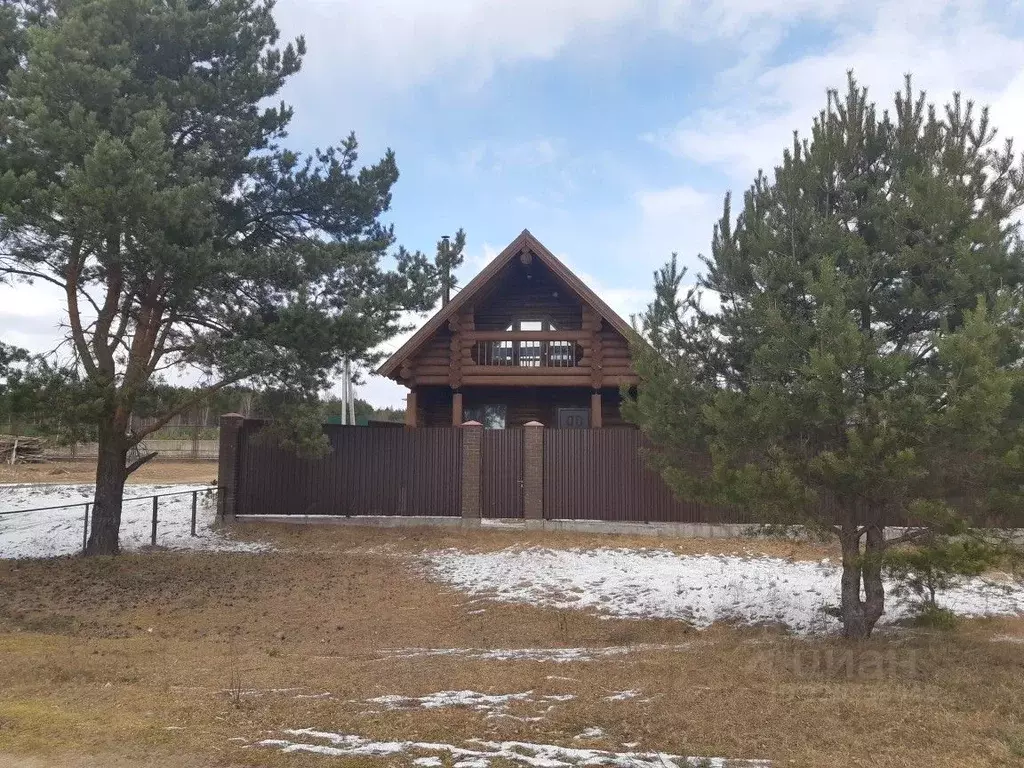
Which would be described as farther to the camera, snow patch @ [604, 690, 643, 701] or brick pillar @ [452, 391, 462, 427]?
brick pillar @ [452, 391, 462, 427]

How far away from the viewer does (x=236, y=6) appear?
40.8ft

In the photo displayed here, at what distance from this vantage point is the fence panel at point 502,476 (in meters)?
14.8

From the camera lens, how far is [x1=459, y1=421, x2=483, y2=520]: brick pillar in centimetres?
1479

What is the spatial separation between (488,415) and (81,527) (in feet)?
32.1

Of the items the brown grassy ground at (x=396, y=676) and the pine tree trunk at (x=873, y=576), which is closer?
the brown grassy ground at (x=396, y=676)

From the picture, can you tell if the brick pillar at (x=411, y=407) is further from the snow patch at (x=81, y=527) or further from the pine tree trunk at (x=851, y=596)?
the pine tree trunk at (x=851, y=596)

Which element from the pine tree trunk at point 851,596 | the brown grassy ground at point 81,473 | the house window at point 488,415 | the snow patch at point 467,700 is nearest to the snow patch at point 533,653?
the snow patch at point 467,700

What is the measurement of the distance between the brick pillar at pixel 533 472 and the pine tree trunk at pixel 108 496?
7.08m

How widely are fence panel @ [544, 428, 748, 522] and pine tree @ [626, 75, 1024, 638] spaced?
20.1 feet

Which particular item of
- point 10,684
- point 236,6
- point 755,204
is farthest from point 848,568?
point 236,6

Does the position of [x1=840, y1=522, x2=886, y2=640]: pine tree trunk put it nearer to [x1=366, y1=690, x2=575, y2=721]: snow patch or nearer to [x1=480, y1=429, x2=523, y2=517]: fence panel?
[x1=366, y1=690, x2=575, y2=721]: snow patch

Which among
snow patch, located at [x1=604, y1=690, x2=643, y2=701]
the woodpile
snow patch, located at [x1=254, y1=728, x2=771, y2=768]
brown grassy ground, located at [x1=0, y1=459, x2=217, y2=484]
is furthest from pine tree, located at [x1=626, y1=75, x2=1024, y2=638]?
the woodpile

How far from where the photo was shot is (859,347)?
6168mm

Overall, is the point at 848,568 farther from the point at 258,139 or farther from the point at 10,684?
the point at 258,139
